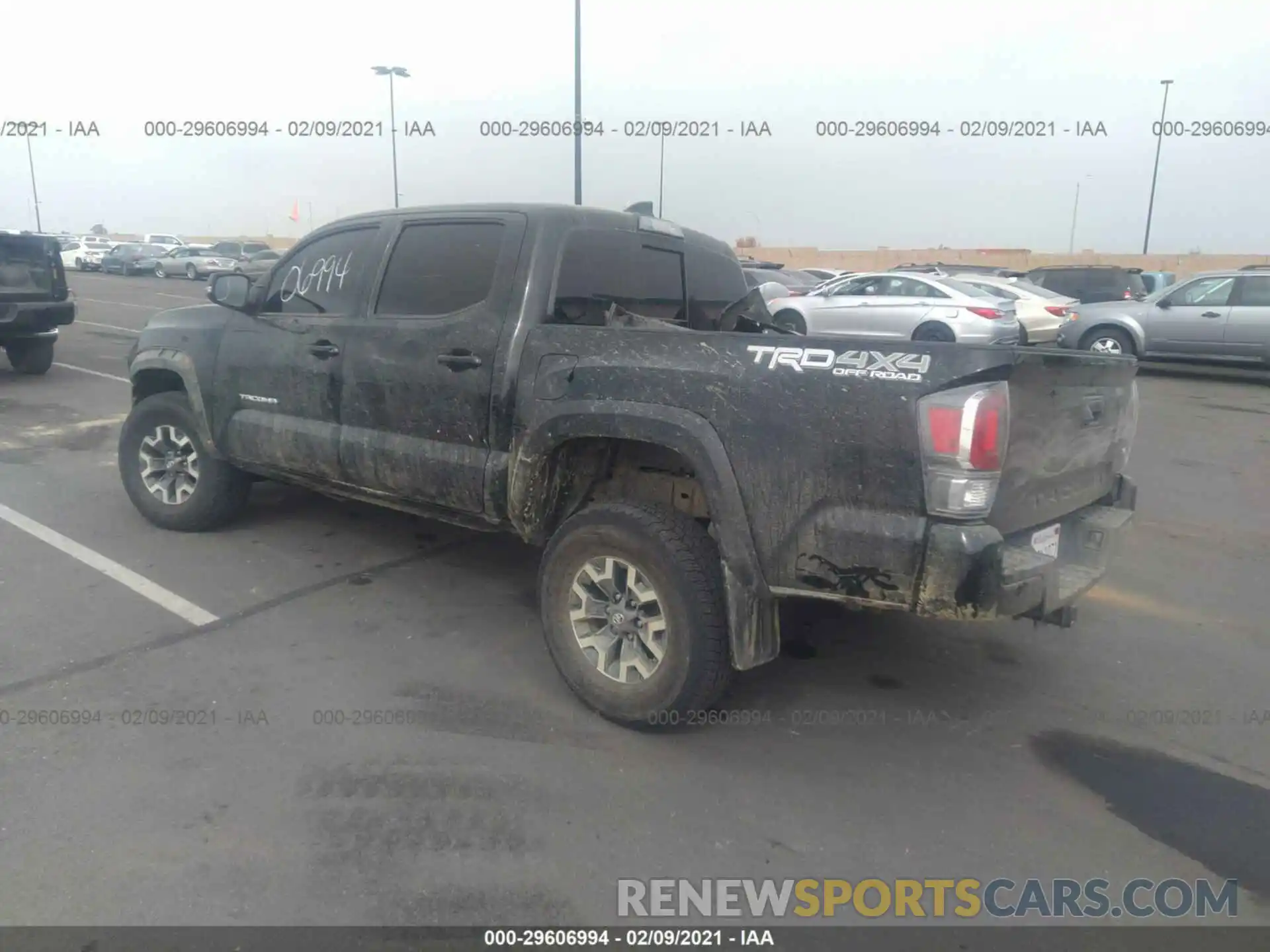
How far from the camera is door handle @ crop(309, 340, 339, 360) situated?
4688mm

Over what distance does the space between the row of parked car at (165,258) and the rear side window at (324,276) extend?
3041 cm

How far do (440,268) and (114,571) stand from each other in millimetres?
2550

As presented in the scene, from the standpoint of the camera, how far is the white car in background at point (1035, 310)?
51.2 ft

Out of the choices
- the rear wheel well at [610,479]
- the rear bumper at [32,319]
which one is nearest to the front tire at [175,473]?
the rear wheel well at [610,479]

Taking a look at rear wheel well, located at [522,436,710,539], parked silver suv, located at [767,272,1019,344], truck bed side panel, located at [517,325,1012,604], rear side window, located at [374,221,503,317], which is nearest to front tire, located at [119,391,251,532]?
rear side window, located at [374,221,503,317]

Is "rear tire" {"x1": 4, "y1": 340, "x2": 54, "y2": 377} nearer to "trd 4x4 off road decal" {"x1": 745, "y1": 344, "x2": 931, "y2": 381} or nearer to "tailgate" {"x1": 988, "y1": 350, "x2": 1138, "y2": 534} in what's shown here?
"trd 4x4 off road decal" {"x1": 745, "y1": 344, "x2": 931, "y2": 381}

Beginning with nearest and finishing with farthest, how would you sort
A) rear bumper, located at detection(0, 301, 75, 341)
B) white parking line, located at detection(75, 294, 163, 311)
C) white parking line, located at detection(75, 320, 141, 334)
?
rear bumper, located at detection(0, 301, 75, 341) → white parking line, located at detection(75, 320, 141, 334) → white parking line, located at detection(75, 294, 163, 311)

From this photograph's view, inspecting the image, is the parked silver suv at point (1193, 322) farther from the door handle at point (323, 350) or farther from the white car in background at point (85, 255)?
the white car in background at point (85, 255)

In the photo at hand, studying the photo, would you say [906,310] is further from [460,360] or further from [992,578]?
[992,578]

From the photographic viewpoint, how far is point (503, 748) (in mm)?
3463

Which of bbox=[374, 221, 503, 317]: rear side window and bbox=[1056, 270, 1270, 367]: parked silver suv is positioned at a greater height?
bbox=[374, 221, 503, 317]: rear side window

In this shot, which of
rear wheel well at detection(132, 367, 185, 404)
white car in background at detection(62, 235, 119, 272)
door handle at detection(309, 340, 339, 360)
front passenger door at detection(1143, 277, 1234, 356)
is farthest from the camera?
white car in background at detection(62, 235, 119, 272)

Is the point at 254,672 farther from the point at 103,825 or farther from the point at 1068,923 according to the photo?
the point at 1068,923

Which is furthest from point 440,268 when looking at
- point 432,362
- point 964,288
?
point 964,288
